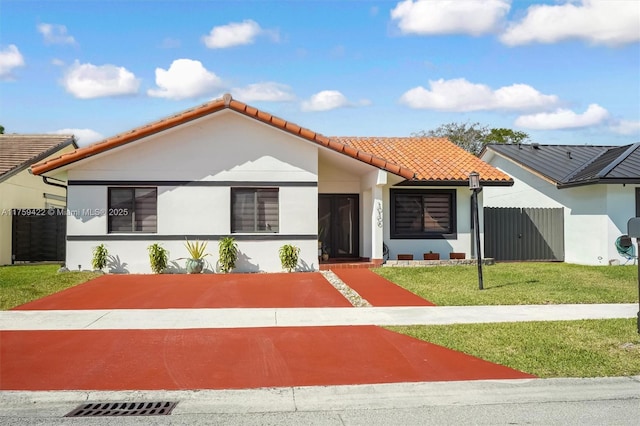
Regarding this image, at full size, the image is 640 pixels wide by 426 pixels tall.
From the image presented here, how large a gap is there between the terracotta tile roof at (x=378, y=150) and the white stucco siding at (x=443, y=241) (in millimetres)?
991

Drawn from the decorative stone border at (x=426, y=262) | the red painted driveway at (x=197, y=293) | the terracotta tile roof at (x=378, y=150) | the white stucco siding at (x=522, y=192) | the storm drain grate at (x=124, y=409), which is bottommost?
the storm drain grate at (x=124, y=409)

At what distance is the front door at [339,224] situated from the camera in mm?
19984

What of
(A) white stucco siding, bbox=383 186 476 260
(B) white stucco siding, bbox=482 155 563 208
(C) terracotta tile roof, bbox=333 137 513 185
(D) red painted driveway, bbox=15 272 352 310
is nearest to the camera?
(D) red painted driveway, bbox=15 272 352 310

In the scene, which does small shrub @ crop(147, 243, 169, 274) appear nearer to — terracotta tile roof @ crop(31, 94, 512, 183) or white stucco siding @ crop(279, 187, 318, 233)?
terracotta tile roof @ crop(31, 94, 512, 183)

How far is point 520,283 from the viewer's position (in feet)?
48.8

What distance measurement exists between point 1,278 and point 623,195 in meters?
18.9

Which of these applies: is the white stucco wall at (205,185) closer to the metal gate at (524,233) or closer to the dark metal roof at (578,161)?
the metal gate at (524,233)

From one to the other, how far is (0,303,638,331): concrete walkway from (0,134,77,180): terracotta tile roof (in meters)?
11.9

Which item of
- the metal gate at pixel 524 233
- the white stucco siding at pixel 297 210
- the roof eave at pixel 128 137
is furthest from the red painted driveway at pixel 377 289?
the metal gate at pixel 524 233

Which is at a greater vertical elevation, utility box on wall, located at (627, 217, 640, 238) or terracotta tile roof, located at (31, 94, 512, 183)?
terracotta tile roof, located at (31, 94, 512, 183)

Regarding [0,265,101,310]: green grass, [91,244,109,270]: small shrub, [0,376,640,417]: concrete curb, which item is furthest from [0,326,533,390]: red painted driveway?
[91,244,109,270]: small shrub

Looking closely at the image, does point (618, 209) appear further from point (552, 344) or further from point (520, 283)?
point (552, 344)

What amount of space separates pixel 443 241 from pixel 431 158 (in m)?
3.17

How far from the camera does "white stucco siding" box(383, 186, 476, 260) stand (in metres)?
19.9
